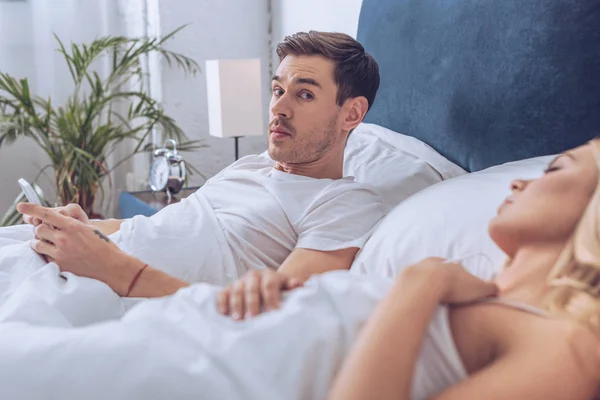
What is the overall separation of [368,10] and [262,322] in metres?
1.25

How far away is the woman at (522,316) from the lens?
61cm

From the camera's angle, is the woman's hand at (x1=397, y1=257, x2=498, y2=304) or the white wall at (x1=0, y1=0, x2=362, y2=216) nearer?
the woman's hand at (x1=397, y1=257, x2=498, y2=304)

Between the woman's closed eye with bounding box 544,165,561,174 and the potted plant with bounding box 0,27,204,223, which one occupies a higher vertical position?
the woman's closed eye with bounding box 544,165,561,174

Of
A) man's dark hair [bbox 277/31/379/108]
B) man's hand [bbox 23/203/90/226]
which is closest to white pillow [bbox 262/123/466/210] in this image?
man's dark hair [bbox 277/31/379/108]

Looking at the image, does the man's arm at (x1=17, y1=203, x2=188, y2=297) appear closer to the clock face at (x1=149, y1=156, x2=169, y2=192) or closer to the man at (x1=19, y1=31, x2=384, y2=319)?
the man at (x1=19, y1=31, x2=384, y2=319)

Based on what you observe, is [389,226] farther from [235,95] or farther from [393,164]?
[235,95]

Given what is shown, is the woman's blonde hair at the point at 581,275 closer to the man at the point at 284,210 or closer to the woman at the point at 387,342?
the woman at the point at 387,342

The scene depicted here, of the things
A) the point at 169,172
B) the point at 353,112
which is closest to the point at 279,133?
the point at 353,112

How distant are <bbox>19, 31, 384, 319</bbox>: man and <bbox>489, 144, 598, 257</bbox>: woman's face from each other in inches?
16.4

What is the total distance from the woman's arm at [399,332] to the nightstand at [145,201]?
1691mm

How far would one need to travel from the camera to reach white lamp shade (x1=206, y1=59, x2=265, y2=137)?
8.13ft

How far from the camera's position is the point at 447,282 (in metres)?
0.69

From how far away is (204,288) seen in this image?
81cm

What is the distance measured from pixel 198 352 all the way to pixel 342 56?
2.92 feet
